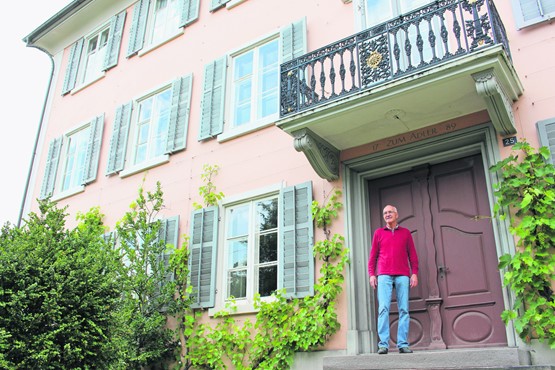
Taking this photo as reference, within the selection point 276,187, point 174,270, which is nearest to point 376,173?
point 276,187

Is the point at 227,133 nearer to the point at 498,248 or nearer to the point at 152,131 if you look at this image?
the point at 152,131

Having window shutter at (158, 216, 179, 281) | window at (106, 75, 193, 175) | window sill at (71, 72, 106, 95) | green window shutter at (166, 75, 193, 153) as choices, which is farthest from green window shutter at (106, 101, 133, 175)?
window shutter at (158, 216, 179, 281)

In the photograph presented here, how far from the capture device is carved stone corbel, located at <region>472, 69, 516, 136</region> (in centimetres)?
563

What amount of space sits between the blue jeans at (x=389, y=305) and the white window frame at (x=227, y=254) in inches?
78.9

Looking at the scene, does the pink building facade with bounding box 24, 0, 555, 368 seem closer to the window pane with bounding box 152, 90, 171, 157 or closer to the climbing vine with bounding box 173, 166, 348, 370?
the window pane with bounding box 152, 90, 171, 157

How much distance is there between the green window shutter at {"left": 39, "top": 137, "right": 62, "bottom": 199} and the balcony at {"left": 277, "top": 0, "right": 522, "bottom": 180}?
7.86 metres

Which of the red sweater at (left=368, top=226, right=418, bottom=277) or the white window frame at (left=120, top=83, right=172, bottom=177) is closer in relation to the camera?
the red sweater at (left=368, top=226, right=418, bottom=277)

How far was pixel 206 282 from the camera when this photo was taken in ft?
27.7

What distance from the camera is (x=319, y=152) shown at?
717 cm

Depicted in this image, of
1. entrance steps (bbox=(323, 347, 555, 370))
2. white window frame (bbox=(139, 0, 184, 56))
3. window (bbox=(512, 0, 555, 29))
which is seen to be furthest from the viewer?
white window frame (bbox=(139, 0, 184, 56))

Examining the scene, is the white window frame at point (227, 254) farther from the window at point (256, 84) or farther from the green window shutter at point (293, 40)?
the green window shutter at point (293, 40)

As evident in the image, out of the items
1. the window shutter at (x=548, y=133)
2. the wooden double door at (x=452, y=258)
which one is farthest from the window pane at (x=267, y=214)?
the window shutter at (x=548, y=133)

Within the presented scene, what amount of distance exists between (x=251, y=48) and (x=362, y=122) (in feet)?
12.3

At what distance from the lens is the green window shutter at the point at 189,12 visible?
36.8ft
